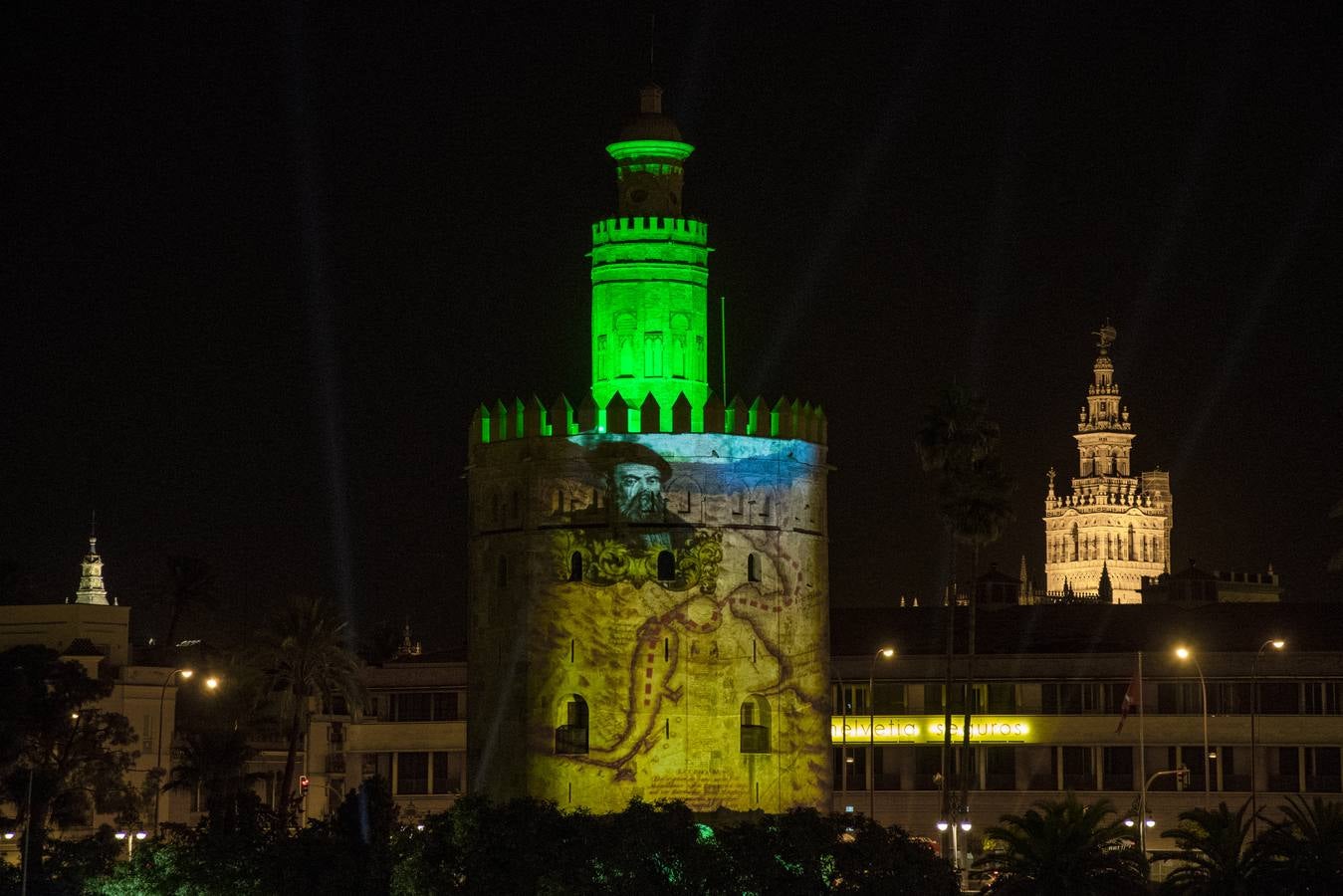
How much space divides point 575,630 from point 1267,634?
43493 millimetres

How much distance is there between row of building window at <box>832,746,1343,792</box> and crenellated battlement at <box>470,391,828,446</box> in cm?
3185

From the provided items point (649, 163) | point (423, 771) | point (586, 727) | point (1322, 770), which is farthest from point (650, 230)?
point (423, 771)

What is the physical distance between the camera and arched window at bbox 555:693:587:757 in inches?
2933

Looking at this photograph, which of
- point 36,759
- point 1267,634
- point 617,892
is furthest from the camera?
point 1267,634

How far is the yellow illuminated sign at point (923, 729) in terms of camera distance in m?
110

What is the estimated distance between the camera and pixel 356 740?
11525 centimetres

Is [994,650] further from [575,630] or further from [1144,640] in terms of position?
[575,630]

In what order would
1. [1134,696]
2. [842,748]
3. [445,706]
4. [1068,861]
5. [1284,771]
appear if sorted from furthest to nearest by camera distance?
[445,706] → [842,748] → [1284,771] → [1134,696] → [1068,861]

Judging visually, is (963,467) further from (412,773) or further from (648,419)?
(412,773)

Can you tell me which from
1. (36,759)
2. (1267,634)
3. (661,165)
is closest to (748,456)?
(661,165)

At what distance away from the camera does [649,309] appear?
246 ft

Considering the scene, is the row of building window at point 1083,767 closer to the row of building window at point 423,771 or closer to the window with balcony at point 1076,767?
the window with balcony at point 1076,767

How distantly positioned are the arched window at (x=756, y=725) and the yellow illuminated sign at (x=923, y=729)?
35239 millimetres

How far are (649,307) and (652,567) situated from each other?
6890mm
